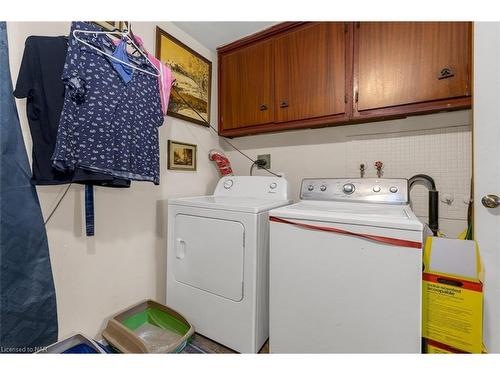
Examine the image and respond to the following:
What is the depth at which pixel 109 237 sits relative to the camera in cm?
145

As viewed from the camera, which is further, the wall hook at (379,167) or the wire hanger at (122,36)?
the wall hook at (379,167)

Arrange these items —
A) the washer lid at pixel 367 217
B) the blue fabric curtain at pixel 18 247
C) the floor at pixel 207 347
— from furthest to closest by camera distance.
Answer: the floor at pixel 207 347, the blue fabric curtain at pixel 18 247, the washer lid at pixel 367 217

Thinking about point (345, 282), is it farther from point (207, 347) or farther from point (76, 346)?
point (76, 346)

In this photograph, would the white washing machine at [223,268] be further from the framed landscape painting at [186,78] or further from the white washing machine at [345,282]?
the framed landscape painting at [186,78]

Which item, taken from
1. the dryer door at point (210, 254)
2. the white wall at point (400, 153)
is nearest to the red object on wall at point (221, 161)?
the white wall at point (400, 153)

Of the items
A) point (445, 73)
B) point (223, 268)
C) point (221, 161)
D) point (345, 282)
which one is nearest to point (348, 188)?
point (345, 282)

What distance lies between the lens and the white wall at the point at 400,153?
4.63 feet

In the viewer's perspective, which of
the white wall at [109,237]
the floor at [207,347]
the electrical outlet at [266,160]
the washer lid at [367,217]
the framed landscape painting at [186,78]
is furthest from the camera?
the electrical outlet at [266,160]

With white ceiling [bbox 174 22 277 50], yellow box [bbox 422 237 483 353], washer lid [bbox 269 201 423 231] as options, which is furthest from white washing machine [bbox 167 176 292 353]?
white ceiling [bbox 174 22 277 50]

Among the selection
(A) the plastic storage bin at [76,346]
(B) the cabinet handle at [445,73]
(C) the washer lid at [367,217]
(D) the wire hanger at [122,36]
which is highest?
(D) the wire hanger at [122,36]

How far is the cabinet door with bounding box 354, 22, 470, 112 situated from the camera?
4.04ft

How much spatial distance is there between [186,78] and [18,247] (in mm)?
1581

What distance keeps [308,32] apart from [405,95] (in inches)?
33.3

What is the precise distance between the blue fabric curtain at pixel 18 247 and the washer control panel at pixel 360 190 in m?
1.62
